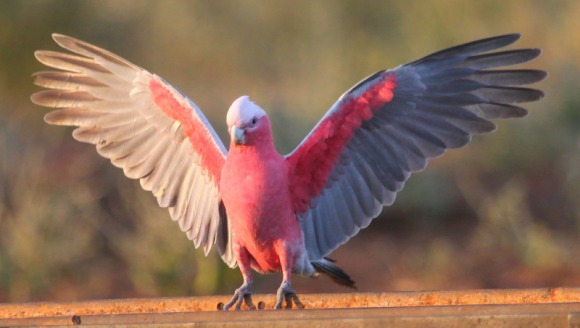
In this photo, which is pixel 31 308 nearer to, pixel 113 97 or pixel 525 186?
pixel 113 97

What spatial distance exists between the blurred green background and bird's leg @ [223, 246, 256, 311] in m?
4.06

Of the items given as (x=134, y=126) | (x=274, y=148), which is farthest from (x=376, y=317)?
(x=134, y=126)

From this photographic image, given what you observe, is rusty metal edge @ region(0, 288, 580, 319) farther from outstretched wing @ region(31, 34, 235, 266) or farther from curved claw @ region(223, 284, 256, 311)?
outstretched wing @ region(31, 34, 235, 266)

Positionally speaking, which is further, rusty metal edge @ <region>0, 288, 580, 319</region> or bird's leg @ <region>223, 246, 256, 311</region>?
bird's leg @ <region>223, 246, 256, 311</region>

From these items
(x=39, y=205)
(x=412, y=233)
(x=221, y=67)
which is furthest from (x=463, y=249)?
(x=221, y=67)

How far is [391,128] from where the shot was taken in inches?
285

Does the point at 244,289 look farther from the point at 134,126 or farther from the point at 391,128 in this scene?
the point at 134,126

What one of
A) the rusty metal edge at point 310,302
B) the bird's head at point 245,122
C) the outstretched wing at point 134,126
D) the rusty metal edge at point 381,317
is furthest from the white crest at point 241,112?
the rusty metal edge at point 381,317

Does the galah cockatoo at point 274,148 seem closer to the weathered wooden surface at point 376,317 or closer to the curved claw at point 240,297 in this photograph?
the curved claw at point 240,297

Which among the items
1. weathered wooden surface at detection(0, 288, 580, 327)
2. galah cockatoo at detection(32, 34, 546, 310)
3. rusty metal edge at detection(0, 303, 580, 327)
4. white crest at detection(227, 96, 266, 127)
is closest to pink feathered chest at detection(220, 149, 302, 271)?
galah cockatoo at detection(32, 34, 546, 310)

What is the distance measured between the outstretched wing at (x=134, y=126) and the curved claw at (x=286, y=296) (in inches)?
40.0

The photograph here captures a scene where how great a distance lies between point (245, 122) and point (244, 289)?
105 centimetres

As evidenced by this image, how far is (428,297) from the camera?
6582 millimetres

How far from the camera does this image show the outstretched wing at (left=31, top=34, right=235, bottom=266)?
7.59 metres
